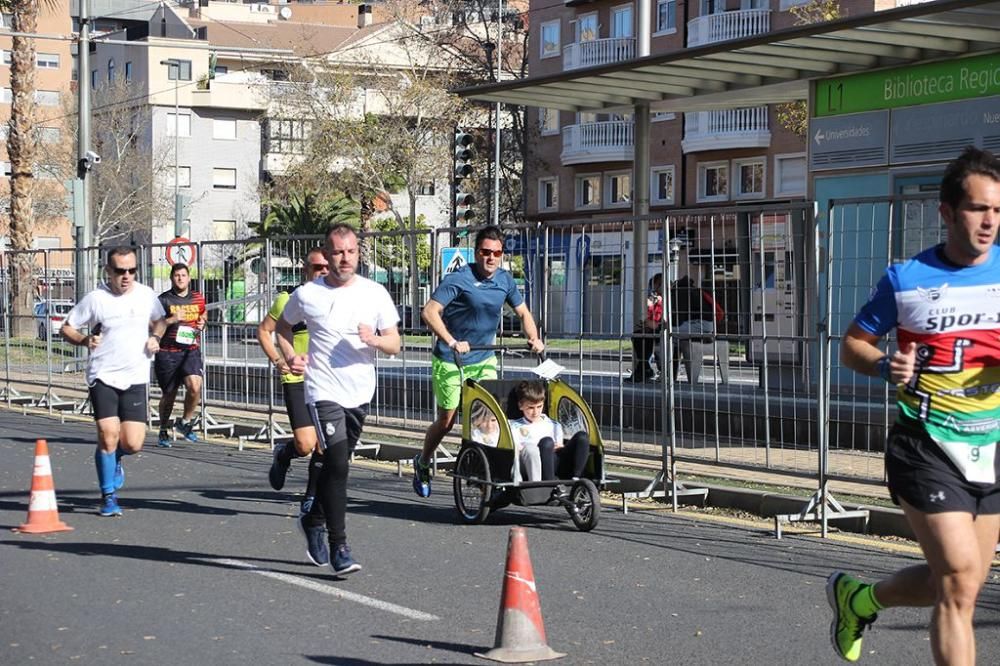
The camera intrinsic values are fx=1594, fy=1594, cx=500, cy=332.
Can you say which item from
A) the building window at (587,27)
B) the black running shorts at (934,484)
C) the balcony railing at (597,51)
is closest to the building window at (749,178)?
the balcony railing at (597,51)

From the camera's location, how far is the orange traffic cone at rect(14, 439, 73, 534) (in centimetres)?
1042

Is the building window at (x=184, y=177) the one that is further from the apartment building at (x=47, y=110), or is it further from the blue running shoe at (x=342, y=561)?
the blue running shoe at (x=342, y=561)

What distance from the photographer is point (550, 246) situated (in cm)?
1306

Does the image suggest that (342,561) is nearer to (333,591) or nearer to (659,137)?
(333,591)

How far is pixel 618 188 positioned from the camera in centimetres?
5681

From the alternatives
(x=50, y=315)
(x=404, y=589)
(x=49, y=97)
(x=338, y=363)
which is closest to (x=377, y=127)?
(x=50, y=315)

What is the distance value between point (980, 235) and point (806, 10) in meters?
32.6

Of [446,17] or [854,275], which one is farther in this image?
[446,17]

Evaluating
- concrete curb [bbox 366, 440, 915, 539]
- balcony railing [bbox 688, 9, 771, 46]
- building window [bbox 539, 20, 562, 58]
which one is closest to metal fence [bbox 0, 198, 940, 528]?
concrete curb [bbox 366, 440, 915, 539]

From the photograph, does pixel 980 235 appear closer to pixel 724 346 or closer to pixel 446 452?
pixel 724 346

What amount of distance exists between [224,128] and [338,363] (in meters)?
80.2

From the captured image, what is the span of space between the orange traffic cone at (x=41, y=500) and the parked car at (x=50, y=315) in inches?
416

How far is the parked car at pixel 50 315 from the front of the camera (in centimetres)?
2081

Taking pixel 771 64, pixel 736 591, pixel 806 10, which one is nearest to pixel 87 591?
pixel 736 591
